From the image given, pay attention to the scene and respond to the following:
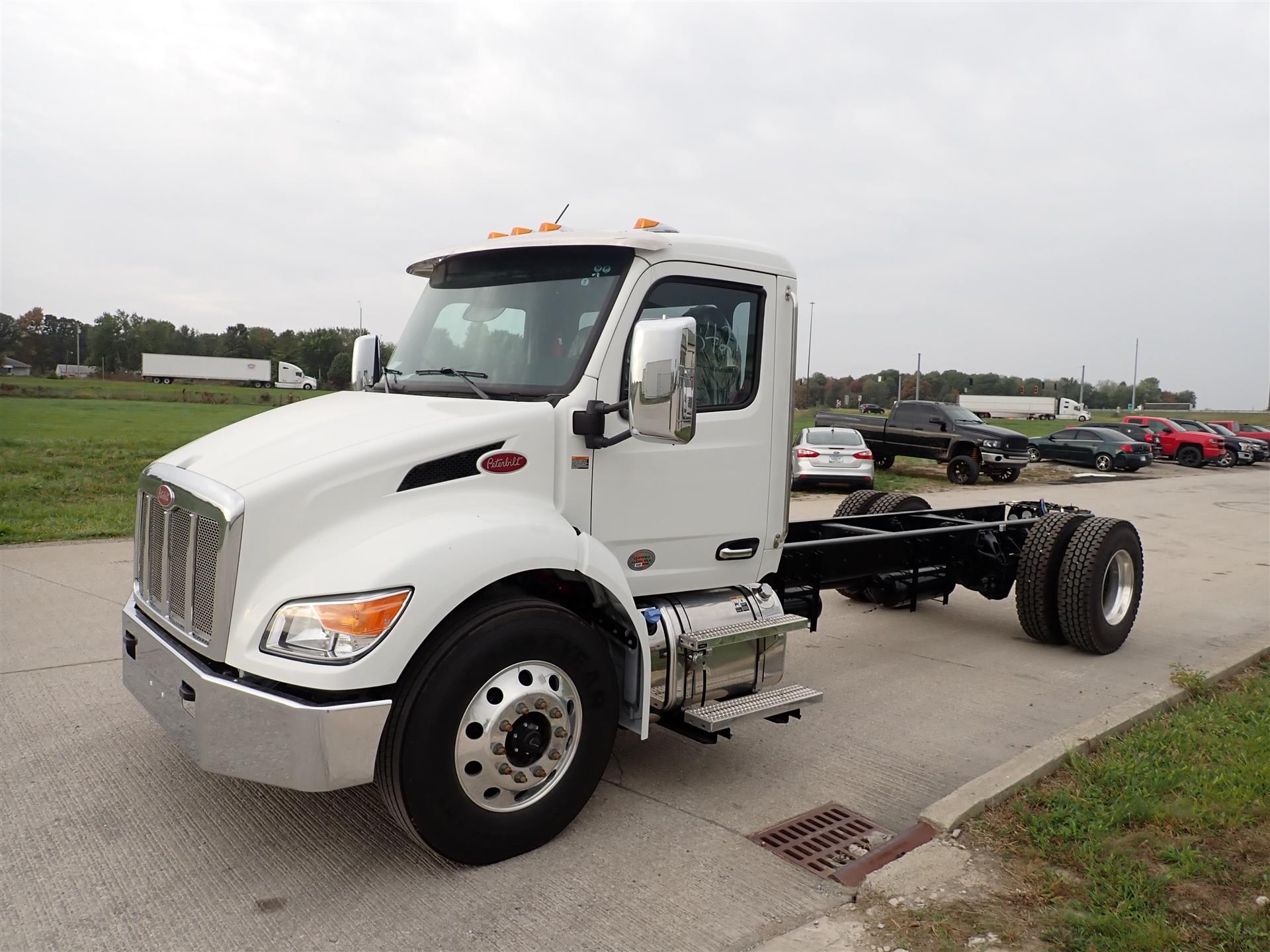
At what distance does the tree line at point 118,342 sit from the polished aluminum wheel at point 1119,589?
55.2 metres

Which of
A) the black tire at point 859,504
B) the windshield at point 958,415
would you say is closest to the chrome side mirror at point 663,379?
the black tire at point 859,504

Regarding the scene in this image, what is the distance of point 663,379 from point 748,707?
165cm

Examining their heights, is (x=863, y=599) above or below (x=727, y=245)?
below

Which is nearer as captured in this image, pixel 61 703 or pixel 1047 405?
pixel 61 703

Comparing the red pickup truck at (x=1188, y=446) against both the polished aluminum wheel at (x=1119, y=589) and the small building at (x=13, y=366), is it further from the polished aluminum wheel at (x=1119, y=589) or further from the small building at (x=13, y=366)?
the small building at (x=13, y=366)

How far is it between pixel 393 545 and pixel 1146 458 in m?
33.9

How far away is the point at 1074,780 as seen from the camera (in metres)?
4.33

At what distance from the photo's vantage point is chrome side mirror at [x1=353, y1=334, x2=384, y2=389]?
188 inches

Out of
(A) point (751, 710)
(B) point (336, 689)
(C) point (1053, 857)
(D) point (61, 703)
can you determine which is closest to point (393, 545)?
(B) point (336, 689)

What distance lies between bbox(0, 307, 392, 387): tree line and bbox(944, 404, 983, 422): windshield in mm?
42770

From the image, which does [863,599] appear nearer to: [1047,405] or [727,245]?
[727,245]

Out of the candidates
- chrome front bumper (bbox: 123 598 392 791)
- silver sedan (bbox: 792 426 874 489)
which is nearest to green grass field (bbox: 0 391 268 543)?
chrome front bumper (bbox: 123 598 392 791)

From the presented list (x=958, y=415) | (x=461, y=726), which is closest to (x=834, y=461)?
(x=958, y=415)

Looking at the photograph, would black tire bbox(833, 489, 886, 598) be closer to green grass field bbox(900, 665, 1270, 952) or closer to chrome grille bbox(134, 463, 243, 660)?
green grass field bbox(900, 665, 1270, 952)
